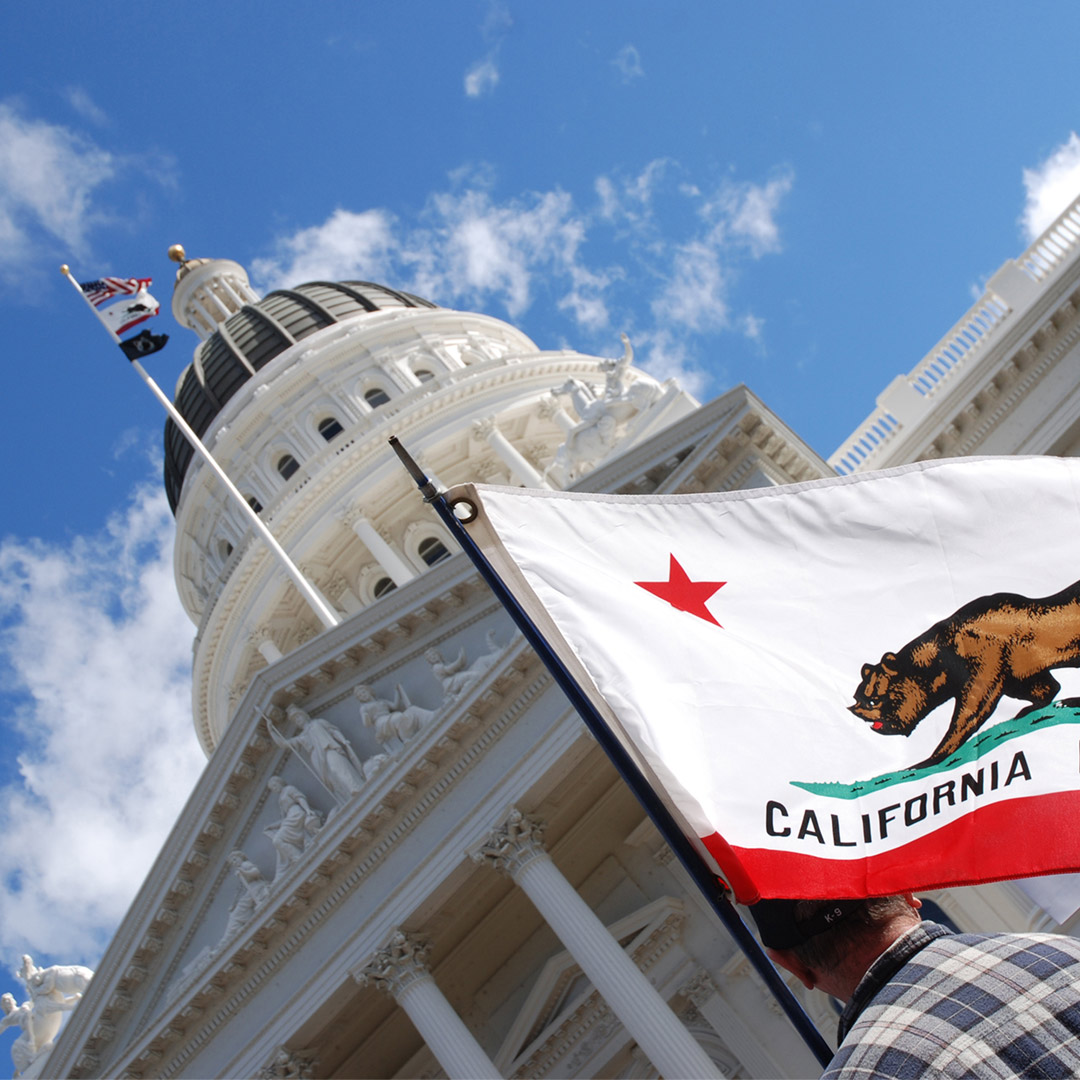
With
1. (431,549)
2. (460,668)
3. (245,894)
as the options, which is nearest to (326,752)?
(460,668)

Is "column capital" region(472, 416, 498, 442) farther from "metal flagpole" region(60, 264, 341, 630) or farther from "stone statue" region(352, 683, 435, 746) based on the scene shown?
"stone statue" region(352, 683, 435, 746)

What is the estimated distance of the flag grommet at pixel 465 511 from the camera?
6336 mm

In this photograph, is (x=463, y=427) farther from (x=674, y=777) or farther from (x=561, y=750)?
(x=674, y=777)

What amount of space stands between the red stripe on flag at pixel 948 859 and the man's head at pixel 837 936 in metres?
0.78

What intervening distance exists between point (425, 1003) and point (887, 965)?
611 inches

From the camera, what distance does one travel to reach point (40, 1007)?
24.0m

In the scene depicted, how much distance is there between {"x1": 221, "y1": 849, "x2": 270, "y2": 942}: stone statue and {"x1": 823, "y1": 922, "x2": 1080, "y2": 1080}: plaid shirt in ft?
58.5

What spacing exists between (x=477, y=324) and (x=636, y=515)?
4265 centimetres

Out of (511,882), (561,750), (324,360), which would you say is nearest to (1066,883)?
(561,750)

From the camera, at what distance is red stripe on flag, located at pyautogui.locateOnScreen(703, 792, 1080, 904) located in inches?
190

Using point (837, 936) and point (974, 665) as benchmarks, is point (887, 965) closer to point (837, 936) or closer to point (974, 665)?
point (837, 936)

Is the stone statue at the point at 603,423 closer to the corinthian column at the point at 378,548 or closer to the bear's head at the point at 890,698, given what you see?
the corinthian column at the point at 378,548

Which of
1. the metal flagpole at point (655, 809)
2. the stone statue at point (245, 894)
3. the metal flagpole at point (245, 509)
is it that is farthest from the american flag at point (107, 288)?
the metal flagpole at point (655, 809)

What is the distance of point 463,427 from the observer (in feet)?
127
